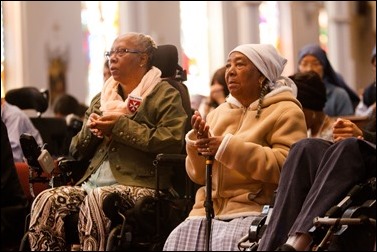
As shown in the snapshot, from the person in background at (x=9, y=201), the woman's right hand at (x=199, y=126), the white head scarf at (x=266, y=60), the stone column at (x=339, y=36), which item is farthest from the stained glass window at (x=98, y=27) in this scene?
the person in background at (x=9, y=201)

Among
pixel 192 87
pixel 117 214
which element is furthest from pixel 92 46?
pixel 117 214

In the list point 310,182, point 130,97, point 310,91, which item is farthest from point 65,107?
point 310,182

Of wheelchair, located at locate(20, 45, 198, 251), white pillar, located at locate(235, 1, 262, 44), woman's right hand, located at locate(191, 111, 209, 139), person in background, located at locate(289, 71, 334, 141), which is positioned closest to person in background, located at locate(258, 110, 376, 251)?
woman's right hand, located at locate(191, 111, 209, 139)

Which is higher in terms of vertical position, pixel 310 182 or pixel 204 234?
pixel 310 182

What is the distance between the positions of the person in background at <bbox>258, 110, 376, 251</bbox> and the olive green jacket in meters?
1.31

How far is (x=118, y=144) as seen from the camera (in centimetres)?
689

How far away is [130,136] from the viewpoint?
22.0ft

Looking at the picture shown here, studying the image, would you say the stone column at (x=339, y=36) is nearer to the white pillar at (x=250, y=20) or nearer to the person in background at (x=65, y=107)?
the white pillar at (x=250, y=20)

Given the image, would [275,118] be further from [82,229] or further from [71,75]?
[71,75]

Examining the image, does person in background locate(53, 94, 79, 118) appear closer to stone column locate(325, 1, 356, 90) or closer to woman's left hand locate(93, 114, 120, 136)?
woman's left hand locate(93, 114, 120, 136)

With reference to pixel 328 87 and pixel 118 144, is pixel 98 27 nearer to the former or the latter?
pixel 328 87

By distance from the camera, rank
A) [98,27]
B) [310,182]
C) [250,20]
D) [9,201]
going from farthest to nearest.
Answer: [250,20] < [98,27] < [310,182] < [9,201]

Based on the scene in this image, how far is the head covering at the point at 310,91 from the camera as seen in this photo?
300 inches

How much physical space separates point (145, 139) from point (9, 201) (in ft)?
5.08
